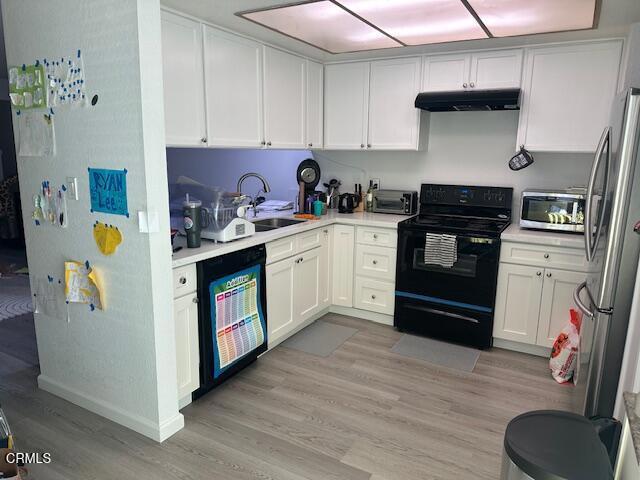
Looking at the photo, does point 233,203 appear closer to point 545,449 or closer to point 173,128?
point 173,128

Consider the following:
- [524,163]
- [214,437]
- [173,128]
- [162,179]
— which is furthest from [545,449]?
[524,163]

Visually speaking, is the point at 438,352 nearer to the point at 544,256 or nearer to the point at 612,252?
the point at 544,256

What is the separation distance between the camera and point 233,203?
2.85 meters

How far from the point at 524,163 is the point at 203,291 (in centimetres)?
258

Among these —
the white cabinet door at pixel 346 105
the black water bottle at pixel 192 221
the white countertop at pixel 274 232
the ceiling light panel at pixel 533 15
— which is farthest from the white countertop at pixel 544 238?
the black water bottle at pixel 192 221

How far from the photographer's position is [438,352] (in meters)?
3.33

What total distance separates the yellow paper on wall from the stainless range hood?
241 centimetres

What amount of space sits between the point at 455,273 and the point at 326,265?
3.51 ft

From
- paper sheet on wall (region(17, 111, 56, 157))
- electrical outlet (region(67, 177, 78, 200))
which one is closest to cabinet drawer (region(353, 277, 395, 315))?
electrical outlet (region(67, 177, 78, 200))

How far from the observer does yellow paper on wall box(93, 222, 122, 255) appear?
2.20 meters

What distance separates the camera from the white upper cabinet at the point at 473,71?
10.8 ft

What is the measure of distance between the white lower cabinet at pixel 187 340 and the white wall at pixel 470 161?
2369 mm

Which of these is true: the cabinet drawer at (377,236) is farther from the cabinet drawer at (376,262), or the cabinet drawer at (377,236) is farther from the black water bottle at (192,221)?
the black water bottle at (192,221)

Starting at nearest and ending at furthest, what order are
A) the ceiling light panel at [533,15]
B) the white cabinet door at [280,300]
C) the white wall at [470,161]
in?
the ceiling light panel at [533,15] < the white cabinet door at [280,300] < the white wall at [470,161]
